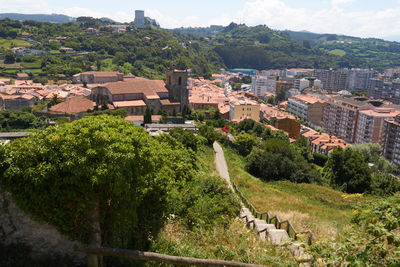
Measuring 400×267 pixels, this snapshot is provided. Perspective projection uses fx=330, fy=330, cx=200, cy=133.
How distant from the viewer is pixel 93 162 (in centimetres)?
641

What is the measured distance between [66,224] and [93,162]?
4.71 ft

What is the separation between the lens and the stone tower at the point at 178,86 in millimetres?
51812

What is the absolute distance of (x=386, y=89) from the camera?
96875 millimetres

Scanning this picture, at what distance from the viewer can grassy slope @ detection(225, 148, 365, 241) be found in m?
11.3

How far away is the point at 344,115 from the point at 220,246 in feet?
206

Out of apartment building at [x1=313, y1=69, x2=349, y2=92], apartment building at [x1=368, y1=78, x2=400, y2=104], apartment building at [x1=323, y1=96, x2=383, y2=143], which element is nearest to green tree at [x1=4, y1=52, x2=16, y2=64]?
apartment building at [x1=323, y1=96, x2=383, y2=143]

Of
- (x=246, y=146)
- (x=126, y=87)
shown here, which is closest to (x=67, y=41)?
(x=126, y=87)

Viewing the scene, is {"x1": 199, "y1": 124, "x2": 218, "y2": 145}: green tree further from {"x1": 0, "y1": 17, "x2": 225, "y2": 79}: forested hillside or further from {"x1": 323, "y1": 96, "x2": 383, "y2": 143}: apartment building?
{"x1": 0, "y1": 17, "x2": 225, "y2": 79}: forested hillside

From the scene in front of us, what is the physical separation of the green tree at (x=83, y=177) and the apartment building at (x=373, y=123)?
57.2 metres

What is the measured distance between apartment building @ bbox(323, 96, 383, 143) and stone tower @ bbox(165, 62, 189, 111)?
32.1 m

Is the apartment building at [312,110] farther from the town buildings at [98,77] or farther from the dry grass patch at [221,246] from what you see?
the dry grass patch at [221,246]

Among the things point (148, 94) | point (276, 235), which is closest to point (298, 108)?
point (148, 94)

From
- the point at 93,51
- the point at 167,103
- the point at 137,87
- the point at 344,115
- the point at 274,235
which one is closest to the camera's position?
the point at 274,235

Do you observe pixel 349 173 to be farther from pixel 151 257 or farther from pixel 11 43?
pixel 11 43
